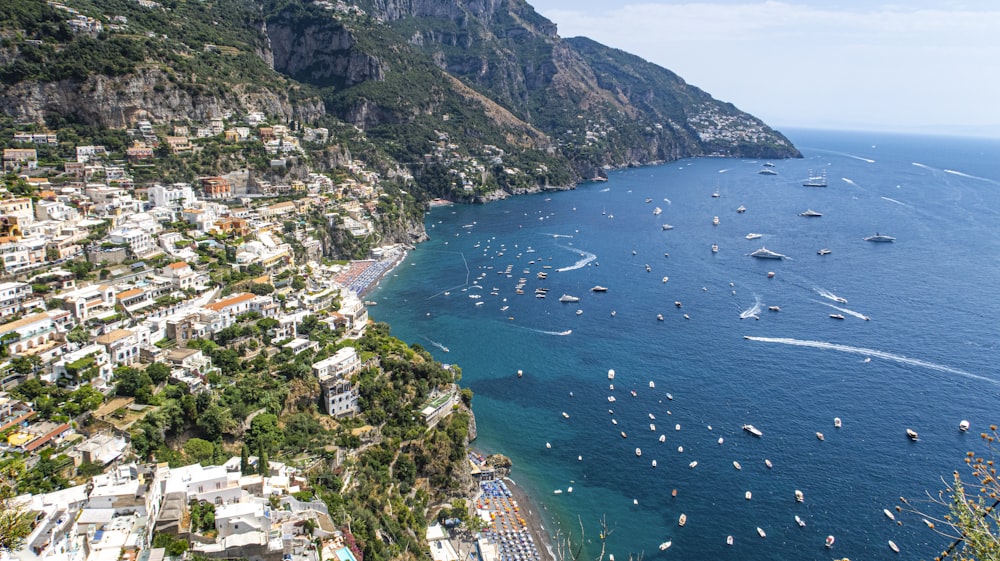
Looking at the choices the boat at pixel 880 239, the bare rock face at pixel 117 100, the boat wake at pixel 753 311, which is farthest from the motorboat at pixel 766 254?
the bare rock face at pixel 117 100

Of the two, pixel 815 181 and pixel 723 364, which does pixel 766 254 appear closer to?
pixel 723 364

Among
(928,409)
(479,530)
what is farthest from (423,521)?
(928,409)

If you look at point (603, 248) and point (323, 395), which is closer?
point (323, 395)

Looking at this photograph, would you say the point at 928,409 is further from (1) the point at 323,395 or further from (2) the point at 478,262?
(2) the point at 478,262

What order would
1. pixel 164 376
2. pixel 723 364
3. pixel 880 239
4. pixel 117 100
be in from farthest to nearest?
pixel 880 239
pixel 117 100
pixel 723 364
pixel 164 376

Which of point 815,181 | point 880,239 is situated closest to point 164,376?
point 880,239
